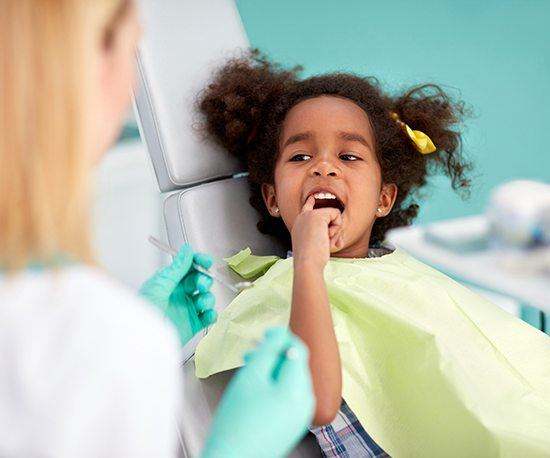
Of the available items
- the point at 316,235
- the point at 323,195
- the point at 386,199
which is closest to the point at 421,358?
the point at 316,235

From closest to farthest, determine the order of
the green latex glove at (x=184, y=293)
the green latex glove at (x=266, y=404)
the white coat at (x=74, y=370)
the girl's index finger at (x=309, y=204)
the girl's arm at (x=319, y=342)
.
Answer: the white coat at (x=74, y=370) → the green latex glove at (x=266, y=404) → the girl's arm at (x=319, y=342) → the green latex glove at (x=184, y=293) → the girl's index finger at (x=309, y=204)

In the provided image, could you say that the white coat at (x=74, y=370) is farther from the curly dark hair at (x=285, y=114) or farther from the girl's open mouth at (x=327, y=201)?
the curly dark hair at (x=285, y=114)

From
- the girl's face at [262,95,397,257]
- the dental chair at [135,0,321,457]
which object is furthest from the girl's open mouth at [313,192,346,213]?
the dental chair at [135,0,321,457]

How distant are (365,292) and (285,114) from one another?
502 mm

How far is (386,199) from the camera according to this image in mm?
1717

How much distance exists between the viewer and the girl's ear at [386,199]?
5.58ft

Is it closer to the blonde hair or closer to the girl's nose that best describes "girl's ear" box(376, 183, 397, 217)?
the girl's nose

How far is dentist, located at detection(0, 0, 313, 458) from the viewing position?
69 centimetres

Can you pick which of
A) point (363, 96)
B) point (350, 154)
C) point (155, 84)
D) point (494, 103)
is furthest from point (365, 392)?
point (494, 103)

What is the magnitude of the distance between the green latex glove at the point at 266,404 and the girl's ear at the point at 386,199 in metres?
0.85

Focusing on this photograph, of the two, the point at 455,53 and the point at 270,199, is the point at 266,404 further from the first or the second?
the point at 455,53

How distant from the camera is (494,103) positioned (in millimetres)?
2691

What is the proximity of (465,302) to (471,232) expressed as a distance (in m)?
0.67

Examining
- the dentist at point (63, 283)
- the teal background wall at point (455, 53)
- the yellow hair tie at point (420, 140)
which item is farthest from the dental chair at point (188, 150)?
the dentist at point (63, 283)
